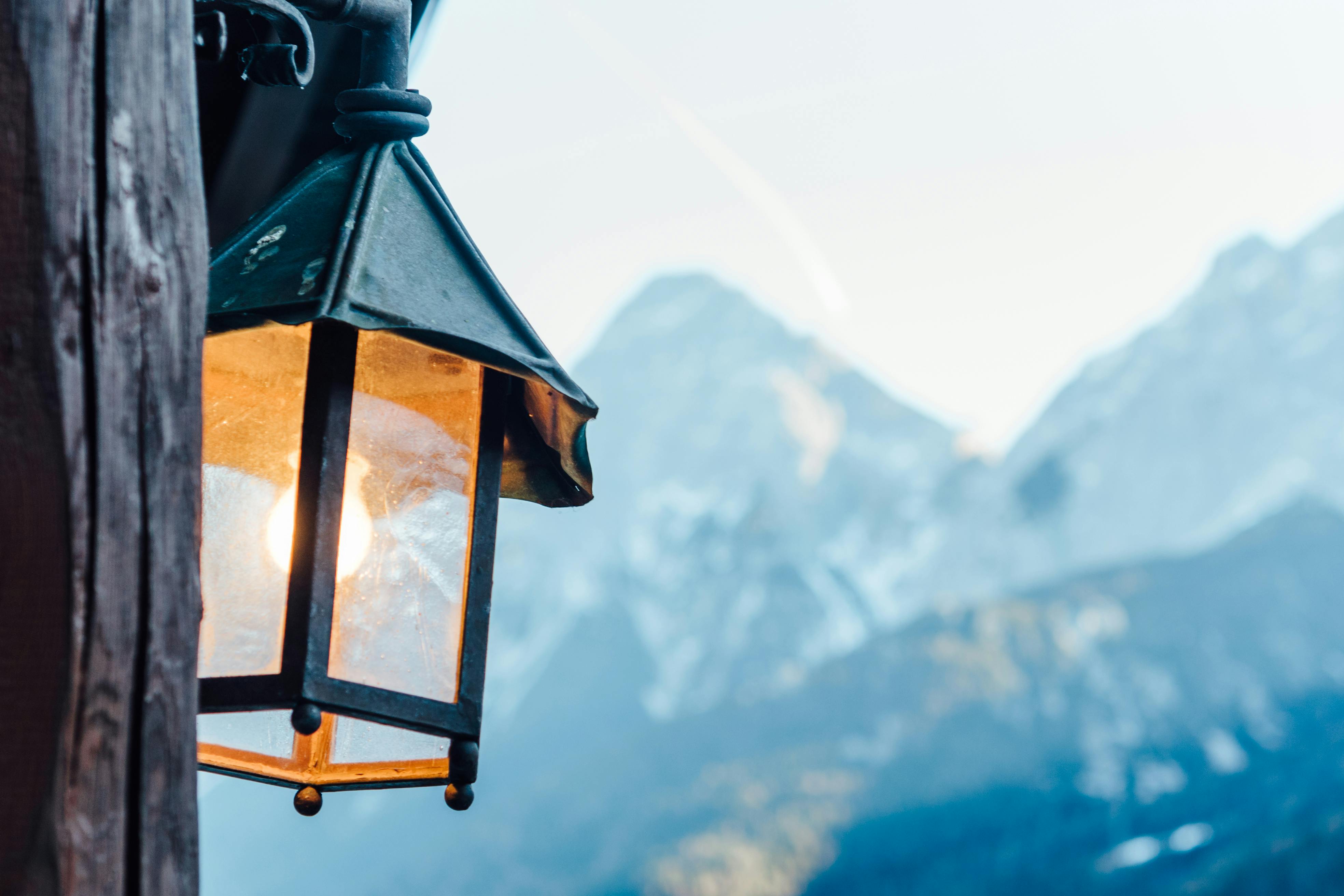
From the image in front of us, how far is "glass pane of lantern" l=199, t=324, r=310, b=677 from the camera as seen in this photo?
3.76ft

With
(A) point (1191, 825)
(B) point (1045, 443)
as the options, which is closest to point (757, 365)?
(B) point (1045, 443)

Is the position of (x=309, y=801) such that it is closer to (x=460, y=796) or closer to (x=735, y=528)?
(x=460, y=796)

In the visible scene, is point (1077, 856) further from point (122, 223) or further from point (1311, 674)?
point (122, 223)

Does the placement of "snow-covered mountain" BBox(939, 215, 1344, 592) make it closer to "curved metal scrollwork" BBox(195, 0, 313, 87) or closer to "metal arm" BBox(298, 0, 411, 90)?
"metal arm" BBox(298, 0, 411, 90)

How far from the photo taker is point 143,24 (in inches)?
38.6

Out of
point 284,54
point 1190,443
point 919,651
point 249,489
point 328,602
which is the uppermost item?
point 1190,443

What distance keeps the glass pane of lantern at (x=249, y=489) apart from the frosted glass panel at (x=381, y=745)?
24cm

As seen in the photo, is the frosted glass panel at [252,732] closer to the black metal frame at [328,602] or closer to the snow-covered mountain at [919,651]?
the black metal frame at [328,602]

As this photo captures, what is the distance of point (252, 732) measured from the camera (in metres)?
1.35

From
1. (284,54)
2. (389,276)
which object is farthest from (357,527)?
(284,54)

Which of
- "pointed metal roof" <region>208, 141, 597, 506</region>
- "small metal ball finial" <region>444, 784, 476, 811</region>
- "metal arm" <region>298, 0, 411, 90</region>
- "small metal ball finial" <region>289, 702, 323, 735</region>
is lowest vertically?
"small metal ball finial" <region>444, 784, 476, 811</region>

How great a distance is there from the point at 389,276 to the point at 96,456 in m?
0.39

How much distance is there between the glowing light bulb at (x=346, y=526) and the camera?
3.87ft

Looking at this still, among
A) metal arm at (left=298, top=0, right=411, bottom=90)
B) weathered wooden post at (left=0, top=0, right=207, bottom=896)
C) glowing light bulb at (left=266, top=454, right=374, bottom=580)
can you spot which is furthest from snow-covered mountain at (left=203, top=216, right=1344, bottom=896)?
weathered wooden post at (left=0, top=0, right=207, bottom=896)
